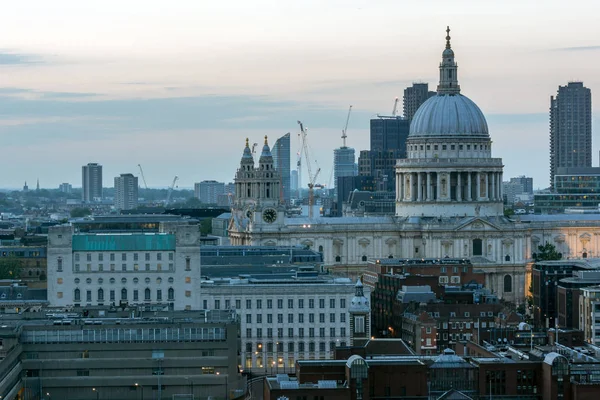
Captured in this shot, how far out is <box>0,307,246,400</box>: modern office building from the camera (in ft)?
490

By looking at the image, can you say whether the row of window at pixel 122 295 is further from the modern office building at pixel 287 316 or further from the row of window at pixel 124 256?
the modern office building at pixel 287 316

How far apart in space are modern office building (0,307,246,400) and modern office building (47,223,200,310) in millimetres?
31138

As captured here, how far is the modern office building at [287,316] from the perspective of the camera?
182500 millimetres

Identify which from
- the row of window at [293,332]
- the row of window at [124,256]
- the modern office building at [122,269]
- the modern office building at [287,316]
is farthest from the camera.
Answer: the row of window at [124,256]

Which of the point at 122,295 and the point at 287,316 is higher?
the point at 122,295

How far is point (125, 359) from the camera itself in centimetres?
15025

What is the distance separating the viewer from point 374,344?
15988cm

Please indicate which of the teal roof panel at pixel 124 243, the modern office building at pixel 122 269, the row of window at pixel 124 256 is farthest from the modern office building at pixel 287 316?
the teal roof panel at pixel 124 243

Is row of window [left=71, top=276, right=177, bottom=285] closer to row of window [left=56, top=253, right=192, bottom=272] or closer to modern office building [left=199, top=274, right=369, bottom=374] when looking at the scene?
row of window [left=56, top=253, right=192, bottom=272]

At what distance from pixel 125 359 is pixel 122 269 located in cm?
3515

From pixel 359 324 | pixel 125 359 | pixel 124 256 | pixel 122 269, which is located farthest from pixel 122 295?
pixel 125 359

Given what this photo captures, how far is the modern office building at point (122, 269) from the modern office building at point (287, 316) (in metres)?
2.80

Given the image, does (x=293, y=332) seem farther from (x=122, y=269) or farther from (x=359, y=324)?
(x=122, y=269)

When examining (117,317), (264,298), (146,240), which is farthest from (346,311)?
(117,317)
